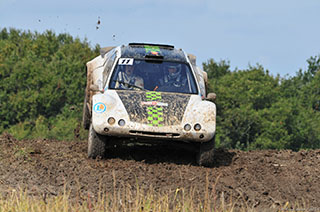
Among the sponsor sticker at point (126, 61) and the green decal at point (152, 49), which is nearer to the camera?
the sponsor sticker at point (126, 61)

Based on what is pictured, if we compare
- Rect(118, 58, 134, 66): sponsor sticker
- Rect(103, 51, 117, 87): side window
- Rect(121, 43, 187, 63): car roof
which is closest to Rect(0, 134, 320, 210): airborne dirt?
Rect(103, 51, 117, 87): side window

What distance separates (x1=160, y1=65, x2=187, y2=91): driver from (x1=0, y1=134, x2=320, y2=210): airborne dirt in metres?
1.29

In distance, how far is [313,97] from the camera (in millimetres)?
70125

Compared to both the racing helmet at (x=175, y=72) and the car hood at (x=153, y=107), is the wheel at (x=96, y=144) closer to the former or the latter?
the car hood at (x=153, y=107)

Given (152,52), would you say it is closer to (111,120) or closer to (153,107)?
(153,107)

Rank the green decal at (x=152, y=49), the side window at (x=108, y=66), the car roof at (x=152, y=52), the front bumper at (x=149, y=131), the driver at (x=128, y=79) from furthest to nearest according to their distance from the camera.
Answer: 1. the green decal at (x=152, y=49)
2. the car roof at (x=152, y=52)
3. the side window at (x=108, y=66)
4. the driver at (x=128, y=79)
5. the front bumper at (x=149, y=131)

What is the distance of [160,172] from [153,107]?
113 cm

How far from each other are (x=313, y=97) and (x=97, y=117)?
62.1 meters

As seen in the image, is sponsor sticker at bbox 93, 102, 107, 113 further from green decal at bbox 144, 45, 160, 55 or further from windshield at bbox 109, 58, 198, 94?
green decal at bbox 144, 45, 160, 55

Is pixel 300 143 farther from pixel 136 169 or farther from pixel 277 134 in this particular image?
pixel 136 169

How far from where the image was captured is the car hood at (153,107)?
10492mm

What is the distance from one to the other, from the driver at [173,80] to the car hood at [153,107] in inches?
16.2

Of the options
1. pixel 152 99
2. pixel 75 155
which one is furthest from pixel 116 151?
pixel 152 99

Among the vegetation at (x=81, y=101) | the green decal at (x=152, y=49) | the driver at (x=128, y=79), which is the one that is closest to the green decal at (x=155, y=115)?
the driver at (x=128, y=79)
